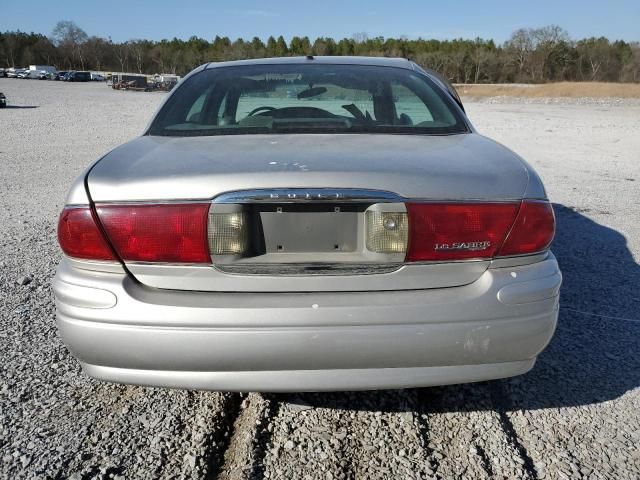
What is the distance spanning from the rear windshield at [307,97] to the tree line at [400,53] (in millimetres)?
72924

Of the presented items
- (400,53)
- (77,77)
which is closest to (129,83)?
(77,77)

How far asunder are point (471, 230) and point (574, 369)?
1373mm

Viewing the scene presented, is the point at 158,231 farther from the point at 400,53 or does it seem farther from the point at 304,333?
the point at 400,53

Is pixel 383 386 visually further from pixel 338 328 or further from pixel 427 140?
pixel 427 140

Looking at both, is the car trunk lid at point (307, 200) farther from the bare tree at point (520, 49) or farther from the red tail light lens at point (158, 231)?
the bare tree at point (520, 49)

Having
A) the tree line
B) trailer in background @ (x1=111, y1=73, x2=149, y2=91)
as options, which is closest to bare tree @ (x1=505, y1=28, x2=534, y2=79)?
the tree line

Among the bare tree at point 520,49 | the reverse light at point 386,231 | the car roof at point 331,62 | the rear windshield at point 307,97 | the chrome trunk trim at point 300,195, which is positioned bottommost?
the reverse light at point 386,231

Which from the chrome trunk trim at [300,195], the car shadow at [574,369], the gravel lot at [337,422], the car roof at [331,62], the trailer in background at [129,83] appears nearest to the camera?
the chrome trunk trim at [300,195]

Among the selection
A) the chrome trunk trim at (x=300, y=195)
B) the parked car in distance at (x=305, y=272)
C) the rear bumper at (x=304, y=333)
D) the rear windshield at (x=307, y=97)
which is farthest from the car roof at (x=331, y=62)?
the rear bumper at (x=304, y=333)

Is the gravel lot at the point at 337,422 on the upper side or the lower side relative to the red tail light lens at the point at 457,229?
lower

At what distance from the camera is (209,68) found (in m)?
3.27

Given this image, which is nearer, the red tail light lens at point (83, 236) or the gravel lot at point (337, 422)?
the red tail light lens at point (83, 236)

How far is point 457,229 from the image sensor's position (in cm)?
188

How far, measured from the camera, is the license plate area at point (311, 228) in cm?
184
